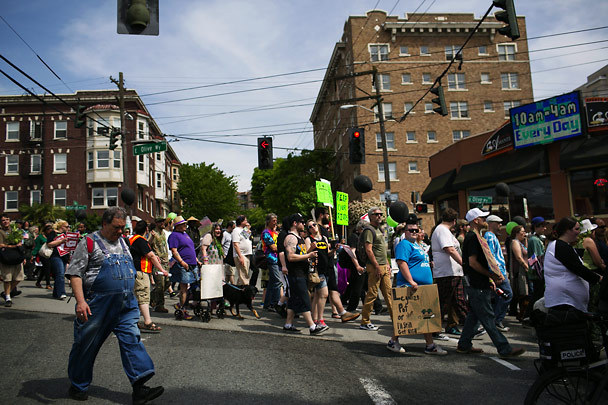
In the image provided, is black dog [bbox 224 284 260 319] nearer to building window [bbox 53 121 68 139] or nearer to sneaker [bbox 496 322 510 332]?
sneaker [bbox 496 322 510 332]

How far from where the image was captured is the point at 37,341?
22.2 feet

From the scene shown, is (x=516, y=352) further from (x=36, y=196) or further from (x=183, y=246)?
(x=36, y=196)

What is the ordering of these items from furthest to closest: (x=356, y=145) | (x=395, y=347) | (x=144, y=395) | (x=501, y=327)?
(x=356, y=145), (x=501, y=327), (x=395, y=347), (x=144, y=395)

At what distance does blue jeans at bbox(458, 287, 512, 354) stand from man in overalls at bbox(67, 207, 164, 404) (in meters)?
3.85

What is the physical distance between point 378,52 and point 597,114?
96.6 ft

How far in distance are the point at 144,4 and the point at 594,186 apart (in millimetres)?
17865

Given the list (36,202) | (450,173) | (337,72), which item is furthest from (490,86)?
(36,202)

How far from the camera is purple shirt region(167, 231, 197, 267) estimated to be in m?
8.73

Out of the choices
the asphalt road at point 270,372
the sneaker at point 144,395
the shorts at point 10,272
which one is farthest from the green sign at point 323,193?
the sneaker at point 144,395

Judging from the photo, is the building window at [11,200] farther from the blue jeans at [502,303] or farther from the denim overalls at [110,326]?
the blue jeans at [502,303]

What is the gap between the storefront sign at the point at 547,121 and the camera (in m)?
17.9

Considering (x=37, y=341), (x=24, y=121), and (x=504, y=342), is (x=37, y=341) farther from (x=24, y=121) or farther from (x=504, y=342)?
(x=24, y=121)

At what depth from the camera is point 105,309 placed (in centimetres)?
448

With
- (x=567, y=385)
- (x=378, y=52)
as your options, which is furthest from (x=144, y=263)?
(x=378, y=52)
